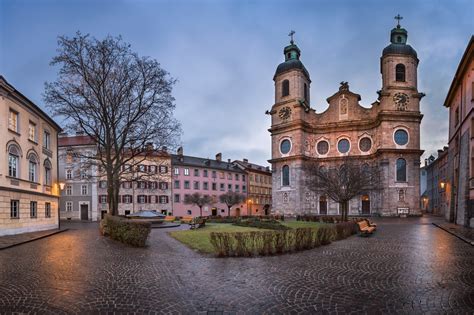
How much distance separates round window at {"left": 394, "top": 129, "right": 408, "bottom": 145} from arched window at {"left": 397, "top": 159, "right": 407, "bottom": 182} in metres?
2.73

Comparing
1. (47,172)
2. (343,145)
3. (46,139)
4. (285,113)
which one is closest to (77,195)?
(47,172)

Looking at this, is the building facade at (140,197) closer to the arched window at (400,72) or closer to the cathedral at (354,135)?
the cathedral at (354,135)

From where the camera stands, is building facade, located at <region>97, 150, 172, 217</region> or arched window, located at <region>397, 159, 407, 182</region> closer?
arched window, located at <region>397, 159, 407, 182</region>

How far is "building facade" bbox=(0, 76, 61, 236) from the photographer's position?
66.6ft

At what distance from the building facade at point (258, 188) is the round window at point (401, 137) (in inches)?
1318

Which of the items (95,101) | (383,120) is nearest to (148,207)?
(95,101)

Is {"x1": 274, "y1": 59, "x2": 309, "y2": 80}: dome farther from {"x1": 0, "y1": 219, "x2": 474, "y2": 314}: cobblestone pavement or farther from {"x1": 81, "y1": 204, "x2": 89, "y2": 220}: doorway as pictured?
{"x1": 0, "y1": 219, "x2": 474, "y2": 314}: cobblestone pavement

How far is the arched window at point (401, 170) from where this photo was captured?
47719 mm

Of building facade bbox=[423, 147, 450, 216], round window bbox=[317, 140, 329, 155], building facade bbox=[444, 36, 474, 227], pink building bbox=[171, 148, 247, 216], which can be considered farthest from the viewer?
pink building bbox=[171, 148, 247, 216]

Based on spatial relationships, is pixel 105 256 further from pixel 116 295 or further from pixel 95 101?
pixel 95 101

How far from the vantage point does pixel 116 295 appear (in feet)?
22.6

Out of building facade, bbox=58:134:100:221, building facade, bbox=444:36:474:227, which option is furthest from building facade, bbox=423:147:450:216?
building facade, bbox=58:134:100:221

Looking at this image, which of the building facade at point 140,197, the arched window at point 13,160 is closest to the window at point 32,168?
the arched window at point 13,160

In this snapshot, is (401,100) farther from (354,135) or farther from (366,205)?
(366,205)
